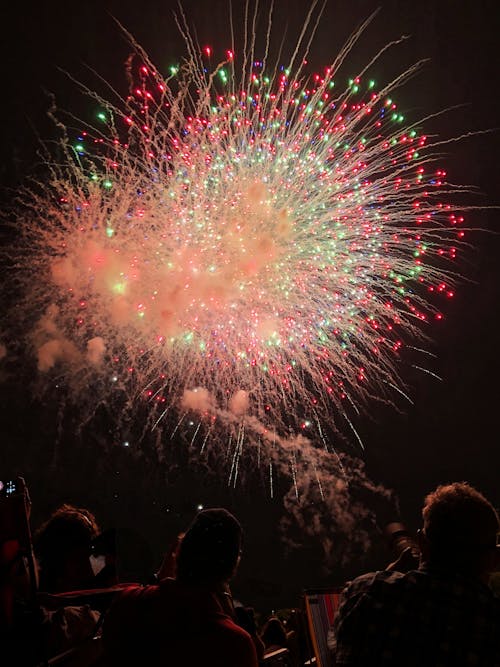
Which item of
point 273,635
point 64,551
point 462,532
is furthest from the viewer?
point 273,635

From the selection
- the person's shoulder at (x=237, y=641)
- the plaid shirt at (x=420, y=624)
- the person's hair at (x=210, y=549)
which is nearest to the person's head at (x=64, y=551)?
the person's hair at (x=210, y=549)

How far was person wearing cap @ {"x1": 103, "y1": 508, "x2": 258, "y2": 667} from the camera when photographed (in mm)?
2195

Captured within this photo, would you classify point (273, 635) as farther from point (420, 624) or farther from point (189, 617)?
point (420, 624)

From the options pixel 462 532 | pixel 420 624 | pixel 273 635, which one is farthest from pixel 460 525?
pixel 273 635

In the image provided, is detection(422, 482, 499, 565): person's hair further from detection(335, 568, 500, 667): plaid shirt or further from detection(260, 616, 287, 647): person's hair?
detection(260, 616, 287, 647): person's hair

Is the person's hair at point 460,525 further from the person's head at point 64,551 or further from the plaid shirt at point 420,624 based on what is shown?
the person's head at point 64,551

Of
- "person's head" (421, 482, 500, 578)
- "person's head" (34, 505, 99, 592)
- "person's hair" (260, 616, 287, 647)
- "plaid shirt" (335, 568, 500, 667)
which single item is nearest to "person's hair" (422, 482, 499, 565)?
"person's head" (421, 482, 500, 578)

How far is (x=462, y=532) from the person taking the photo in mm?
2197

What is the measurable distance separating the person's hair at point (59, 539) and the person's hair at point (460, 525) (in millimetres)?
2105

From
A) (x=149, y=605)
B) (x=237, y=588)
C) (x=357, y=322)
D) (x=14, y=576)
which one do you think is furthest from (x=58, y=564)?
(x=237, y=588)

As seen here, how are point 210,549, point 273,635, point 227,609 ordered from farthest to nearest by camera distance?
point 273,635 → point 227,609 → point 210,549

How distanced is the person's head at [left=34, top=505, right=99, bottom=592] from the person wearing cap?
86cm

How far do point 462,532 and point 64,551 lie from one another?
7.65ft

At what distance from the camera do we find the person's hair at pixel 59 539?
315cm
